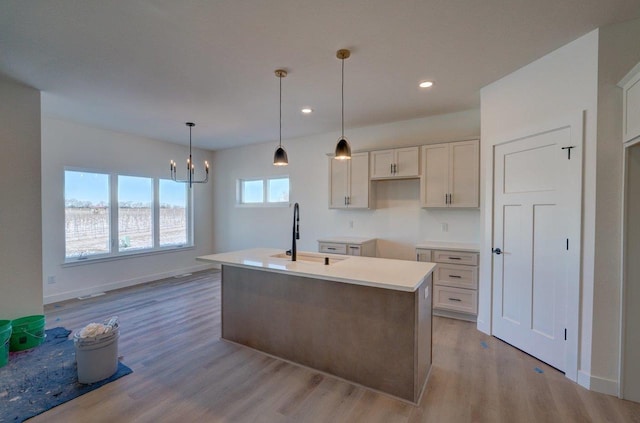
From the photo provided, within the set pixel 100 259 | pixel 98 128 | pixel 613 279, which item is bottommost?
pixel 100 259

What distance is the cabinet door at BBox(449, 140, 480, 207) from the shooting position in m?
3.74

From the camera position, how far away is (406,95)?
355 centimetres

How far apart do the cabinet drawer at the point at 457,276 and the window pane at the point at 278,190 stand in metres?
3.28

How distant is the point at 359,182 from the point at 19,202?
168 inches

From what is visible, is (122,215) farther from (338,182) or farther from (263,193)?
(338,182)

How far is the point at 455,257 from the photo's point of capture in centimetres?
371

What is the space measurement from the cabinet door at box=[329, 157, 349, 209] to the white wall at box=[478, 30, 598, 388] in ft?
6.55

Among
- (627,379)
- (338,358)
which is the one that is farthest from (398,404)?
(627,379)

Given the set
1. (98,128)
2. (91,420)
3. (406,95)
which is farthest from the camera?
(98,128)

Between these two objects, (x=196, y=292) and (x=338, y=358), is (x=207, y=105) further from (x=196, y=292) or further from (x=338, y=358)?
(x=338, y=358)

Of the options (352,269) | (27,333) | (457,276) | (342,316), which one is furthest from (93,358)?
(457,276)

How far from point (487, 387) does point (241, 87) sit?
12.3 ft

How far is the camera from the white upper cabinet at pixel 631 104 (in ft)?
6.57

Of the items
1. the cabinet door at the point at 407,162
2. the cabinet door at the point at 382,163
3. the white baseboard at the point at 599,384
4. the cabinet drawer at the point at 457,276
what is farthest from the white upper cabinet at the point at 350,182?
the white baseboard at the point at 599,384
